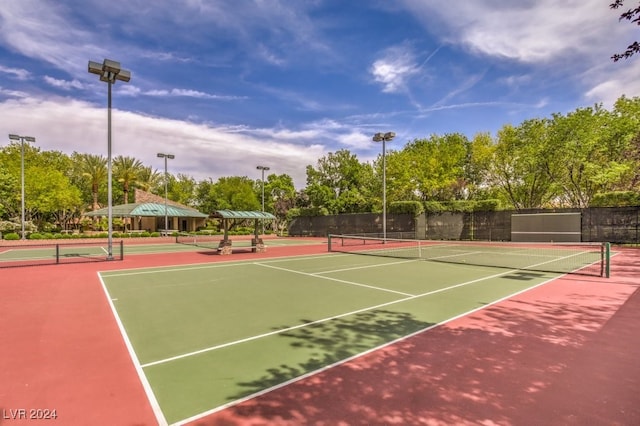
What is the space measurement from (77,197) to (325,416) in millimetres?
48803

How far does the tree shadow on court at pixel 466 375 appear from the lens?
11.7 ft

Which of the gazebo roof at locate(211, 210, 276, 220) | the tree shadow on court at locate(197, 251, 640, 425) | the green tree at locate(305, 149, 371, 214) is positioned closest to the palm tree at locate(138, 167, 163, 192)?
the green tree at locate(305, 149, 371, 214)

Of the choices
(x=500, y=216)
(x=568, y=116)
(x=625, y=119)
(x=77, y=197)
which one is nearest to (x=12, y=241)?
(x=77, y=197)

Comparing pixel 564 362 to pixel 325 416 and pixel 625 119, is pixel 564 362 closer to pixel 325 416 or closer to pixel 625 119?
pixel 325 416

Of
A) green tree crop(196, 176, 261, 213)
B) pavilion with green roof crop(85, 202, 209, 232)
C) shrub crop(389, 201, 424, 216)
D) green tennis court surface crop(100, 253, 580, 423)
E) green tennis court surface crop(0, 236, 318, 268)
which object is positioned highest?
green tree crop(196, 176, 261, 213)

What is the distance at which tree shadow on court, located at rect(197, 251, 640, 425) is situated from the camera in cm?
357

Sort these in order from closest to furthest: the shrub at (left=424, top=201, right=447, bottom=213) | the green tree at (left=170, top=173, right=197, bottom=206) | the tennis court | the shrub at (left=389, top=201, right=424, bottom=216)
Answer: the tennis court → the shrub at (left=389, top=201, right=424, bottom=216) → the shrub at (left=424, top=201, right=447, bottom=213) → the green tree at (left=170, top=173, right=197, bottom=206)

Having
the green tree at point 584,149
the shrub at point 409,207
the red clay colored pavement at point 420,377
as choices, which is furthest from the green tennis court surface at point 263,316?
the green tree at point 584,149

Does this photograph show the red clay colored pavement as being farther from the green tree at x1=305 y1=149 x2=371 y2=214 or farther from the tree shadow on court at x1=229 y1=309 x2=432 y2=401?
the green tree at x1=305 y1=149 x2=371 y2=214

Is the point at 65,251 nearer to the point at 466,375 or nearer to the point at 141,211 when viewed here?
the point at 141,211

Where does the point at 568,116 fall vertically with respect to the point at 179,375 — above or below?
above

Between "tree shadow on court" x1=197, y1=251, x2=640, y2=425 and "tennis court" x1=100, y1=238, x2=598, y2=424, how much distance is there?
3.6 inches

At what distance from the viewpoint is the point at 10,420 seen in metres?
3.51

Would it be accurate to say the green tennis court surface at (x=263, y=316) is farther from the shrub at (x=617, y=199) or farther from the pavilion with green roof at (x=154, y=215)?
the pavilion with green roof at (x=154, y=215)
